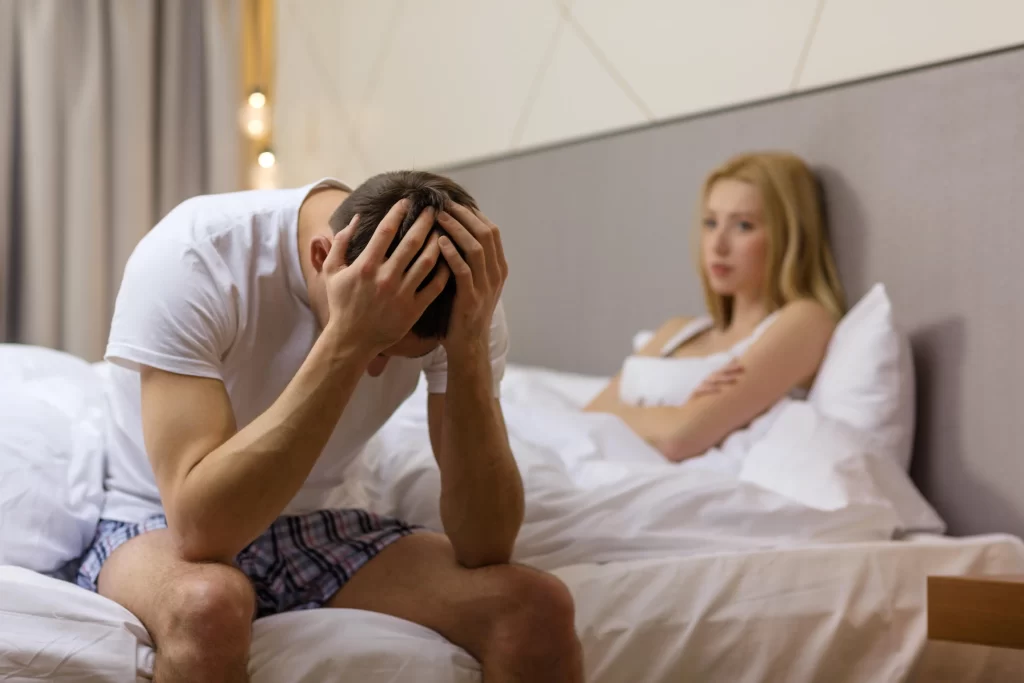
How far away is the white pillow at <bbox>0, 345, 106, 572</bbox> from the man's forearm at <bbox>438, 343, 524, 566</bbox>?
448 millimetres

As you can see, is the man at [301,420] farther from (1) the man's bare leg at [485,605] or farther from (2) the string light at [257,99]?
(2) the string light at [257,99]

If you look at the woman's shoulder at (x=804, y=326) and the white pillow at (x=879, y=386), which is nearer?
the white pillow at (x=879, y=386)

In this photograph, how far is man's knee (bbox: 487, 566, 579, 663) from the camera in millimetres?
981

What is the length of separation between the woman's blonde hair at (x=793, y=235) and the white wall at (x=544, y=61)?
0.18 m

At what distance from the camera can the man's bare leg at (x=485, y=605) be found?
982 millimetres

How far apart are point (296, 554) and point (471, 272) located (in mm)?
408

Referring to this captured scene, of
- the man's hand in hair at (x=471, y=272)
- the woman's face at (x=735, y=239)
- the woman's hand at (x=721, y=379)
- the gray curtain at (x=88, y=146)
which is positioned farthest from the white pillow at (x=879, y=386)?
the gray curtain at (x=88, y=146)

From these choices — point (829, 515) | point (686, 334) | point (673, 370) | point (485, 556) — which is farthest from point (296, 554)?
point (686, 334)

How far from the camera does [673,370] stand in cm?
177

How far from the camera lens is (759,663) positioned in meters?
1.12

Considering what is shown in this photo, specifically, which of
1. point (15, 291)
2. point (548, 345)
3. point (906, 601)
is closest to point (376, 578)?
point (906, 601)

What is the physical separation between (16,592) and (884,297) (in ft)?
4.04

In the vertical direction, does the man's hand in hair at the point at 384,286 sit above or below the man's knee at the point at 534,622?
above

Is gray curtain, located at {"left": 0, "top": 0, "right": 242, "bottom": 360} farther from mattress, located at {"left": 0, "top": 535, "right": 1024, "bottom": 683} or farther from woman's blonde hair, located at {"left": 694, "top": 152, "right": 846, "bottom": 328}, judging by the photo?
mattress, located at {"left": 0, "top": 535, "right": 1024, "bottom": 683}
